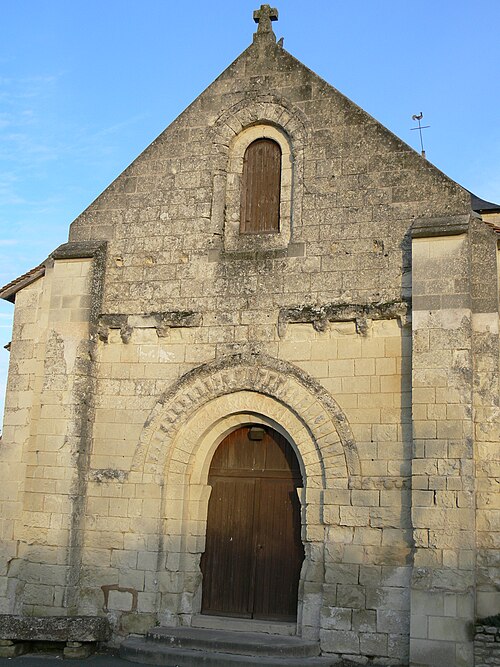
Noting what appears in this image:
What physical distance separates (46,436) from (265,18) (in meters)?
6.20

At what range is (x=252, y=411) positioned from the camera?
9.36 m

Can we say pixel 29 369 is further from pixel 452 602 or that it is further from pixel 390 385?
pixel 452 602

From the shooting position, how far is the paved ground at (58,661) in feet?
27.7

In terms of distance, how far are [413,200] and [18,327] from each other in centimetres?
551

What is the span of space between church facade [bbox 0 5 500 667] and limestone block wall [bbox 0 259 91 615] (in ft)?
0.09

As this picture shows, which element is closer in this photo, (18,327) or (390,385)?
(390,385)

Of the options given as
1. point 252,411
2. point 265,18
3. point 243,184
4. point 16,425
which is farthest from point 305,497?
point 265,18

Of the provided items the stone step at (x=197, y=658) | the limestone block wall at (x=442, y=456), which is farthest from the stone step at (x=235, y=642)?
the limestone block wall at (x=442, y=456)

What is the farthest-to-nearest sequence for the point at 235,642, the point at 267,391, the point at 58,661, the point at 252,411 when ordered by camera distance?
the point at 252,411 < the point at 267,391 < the point at 58,661 < the point at 235,642

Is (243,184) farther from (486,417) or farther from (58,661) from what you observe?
(58,661)

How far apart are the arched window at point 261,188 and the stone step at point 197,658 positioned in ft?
16.2

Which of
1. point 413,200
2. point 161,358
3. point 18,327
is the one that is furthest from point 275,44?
point 18,327

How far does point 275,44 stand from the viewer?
1025cm

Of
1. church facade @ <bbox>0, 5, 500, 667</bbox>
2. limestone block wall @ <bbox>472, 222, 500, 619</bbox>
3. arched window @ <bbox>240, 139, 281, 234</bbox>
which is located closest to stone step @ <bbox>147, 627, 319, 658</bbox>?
church facade @ <bbox>0, 5, 500, 667</bbox>
